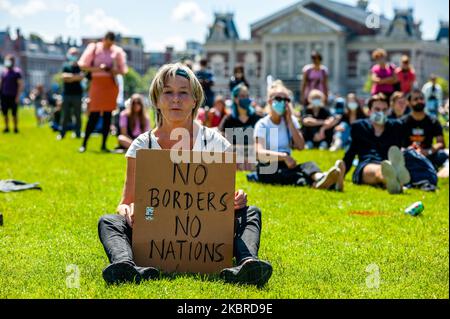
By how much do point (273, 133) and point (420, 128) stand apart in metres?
2.25

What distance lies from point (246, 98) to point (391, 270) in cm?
699

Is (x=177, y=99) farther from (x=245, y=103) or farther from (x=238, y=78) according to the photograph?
Result: (x=238, y=78)

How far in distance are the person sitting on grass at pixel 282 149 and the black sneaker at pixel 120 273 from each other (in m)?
4.99

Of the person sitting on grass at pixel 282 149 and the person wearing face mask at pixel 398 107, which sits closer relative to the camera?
the person sitting on grass at pixel 282 149

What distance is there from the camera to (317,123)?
51.9ft

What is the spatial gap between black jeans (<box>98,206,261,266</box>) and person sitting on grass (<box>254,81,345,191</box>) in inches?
167

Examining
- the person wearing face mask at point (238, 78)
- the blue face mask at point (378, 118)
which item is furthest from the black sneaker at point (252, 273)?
the person wearing face mask at point (238, 78)

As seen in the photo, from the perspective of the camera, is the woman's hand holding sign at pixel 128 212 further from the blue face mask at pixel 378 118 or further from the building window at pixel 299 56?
the building window at pixel 299 56

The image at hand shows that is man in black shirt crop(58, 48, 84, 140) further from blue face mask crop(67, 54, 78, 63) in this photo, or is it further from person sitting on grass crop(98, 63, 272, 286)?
person sitting on grass crop(98, 63, 272, 286)

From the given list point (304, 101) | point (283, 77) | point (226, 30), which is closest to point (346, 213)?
point (304, 101)

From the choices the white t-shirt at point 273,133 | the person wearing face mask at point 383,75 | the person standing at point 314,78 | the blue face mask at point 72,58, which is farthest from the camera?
the blue face mask at point 72,58

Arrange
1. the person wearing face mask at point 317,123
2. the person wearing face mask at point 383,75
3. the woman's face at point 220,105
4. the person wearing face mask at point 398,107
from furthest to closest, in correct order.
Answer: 1. the woman's face at point 220,105
2. the person wearing face mask at point 317,123
3. the person wearing face mask at point 383,75
4. the person wearing face mask at point 398,107

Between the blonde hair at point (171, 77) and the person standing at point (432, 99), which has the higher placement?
the blonde hair at point (171, 77)

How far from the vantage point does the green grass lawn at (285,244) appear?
4375 millimetres
